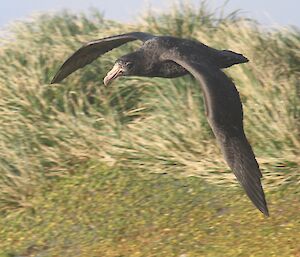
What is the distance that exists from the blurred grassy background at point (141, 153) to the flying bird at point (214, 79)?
7.93 feet

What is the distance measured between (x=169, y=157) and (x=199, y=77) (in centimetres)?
429

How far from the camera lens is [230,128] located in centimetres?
558

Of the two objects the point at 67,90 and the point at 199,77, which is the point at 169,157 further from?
the point at 199,77

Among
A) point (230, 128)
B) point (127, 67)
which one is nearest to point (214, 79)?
point (230, 128)

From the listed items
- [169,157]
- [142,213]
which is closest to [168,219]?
[142,213]

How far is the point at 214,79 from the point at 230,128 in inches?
14.2

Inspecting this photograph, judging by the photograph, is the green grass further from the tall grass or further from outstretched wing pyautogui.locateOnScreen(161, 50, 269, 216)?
outstretched wing pyautogui.locateOnScreen(161, 50, 269, 216)

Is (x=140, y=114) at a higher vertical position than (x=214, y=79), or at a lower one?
lower

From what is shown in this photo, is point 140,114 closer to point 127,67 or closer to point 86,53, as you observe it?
point 86,53

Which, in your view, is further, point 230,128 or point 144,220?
point 144,220

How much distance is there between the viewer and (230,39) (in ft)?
37.1

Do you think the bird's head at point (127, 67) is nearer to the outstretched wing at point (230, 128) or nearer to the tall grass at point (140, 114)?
the outstretched wing at point (230, 128)

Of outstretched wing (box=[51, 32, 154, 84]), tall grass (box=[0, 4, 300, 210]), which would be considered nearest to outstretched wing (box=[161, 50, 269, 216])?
outstretched wing (box=[51, 32, 154, 84])

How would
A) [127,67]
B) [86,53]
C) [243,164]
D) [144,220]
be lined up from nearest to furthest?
[243,164] → [127,67] → [86,53] → [144,220]
